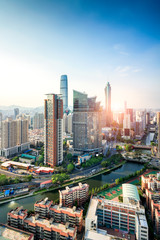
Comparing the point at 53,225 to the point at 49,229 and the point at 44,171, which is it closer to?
the point at 49,229

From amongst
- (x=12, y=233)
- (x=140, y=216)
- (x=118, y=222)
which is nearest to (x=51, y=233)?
(x=12, y=233)

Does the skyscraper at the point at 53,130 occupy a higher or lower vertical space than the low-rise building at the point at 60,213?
higher

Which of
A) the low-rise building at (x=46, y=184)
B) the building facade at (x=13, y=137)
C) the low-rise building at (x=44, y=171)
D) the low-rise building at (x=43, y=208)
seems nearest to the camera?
the low-rise building at (x=43, y=208)

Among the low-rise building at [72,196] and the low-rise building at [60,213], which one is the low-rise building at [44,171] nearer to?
the low-rise building at [72,196]

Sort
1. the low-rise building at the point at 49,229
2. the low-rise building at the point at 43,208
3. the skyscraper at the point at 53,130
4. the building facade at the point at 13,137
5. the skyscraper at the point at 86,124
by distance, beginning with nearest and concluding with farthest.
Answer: the low-rise building at the point at 49,229, the low-rise building at the point at 43,208, the skyscraper at the point at 53,130, the building facade at the point at 13,137, the skyscraper at the point at 86,124

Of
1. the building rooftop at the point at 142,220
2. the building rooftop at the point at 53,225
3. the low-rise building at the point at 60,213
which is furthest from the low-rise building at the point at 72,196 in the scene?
the building rooftop at the point at 142,220

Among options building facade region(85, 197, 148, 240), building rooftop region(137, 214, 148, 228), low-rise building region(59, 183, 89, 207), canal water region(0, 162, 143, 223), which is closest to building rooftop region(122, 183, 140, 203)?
building facade region(85, 197, 148, 240)

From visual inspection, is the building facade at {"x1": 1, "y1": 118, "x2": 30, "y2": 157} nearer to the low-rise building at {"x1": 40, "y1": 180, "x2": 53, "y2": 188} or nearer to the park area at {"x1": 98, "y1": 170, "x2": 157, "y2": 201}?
the low-rise building at {"x1": 40, "y1": 180, "x2": 53, "y2": 188}
